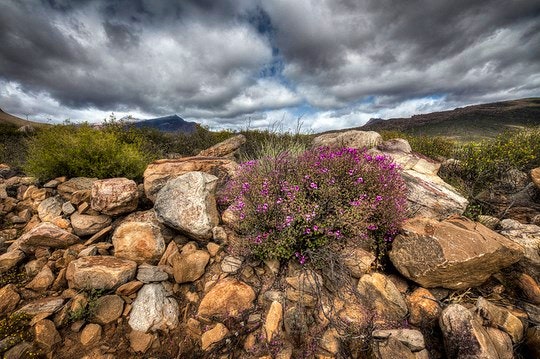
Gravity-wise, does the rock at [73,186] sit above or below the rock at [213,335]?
above

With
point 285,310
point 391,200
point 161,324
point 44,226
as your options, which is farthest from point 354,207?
point 44,226

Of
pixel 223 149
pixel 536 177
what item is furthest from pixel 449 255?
pixel 223 149

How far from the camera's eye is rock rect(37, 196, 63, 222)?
4.26 m

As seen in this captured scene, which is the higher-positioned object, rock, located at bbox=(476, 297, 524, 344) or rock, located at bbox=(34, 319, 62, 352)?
rock, located at bbox=(34, 319, 62, 352)

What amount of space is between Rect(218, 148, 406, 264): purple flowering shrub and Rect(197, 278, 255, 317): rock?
50cm

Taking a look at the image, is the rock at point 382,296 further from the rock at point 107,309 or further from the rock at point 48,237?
the rock at point 48,237

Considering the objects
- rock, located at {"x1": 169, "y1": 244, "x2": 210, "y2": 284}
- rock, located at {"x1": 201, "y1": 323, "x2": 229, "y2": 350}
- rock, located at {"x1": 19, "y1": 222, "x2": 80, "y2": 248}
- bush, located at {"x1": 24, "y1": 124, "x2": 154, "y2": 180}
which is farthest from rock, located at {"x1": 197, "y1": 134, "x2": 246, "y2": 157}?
rock, located at {"x1": 201, "y1": 323, "x2": 229, "y2": 350}

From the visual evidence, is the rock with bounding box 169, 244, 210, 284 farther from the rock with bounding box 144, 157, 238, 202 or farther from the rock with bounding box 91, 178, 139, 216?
the rock with bounding box 144, 157, 238, 202

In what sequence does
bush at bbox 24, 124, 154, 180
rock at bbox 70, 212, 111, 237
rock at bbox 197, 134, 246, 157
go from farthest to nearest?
1. rock at bbox 197, 134, 246, 157
2. bush at bbox 24, 124, 154, 180
3. rock at bbox 70, 212, 111, 237

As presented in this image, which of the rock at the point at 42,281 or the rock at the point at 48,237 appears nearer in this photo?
the rock at the point at 42,281

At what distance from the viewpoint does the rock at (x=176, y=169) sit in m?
4.46

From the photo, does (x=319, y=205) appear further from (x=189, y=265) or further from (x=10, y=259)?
(x=10, y=259)

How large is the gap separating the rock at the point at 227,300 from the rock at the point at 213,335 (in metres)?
0.15

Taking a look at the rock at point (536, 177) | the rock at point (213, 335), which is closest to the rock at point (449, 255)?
the rock at point (536, 177)
